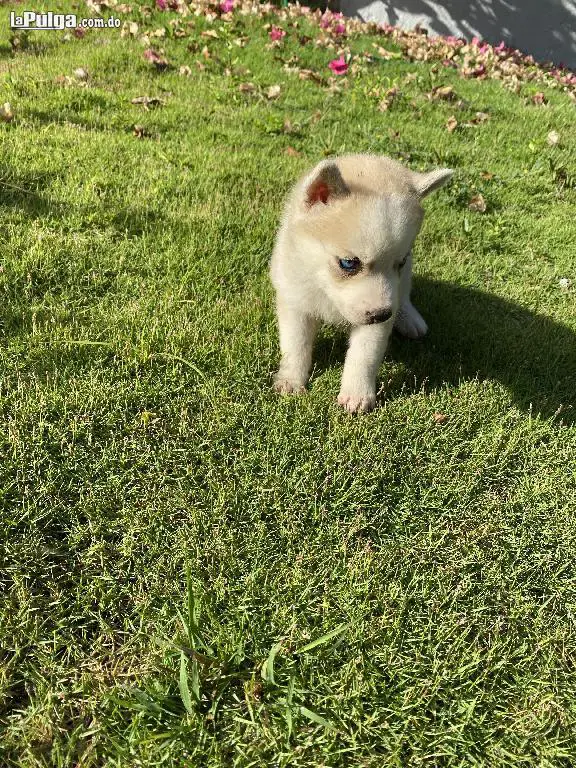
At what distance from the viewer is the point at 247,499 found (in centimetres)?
239

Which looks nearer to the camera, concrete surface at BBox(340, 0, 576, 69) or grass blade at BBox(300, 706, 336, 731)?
grass blade at BBox(300, 706, 336, 731)

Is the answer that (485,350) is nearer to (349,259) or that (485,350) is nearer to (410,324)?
(410,324)

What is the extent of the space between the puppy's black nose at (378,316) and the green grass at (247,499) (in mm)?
562

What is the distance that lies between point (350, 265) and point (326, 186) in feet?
1.22

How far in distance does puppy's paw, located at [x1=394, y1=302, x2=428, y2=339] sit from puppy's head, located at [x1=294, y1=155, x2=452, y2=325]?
0.91 meters

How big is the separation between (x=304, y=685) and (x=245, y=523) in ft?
2.15

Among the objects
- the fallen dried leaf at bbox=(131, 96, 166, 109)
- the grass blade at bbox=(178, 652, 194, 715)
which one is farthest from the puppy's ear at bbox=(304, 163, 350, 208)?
the fallen dried leaf at bbox=(131, 96, 166, 109)

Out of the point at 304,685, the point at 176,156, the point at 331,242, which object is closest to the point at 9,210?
the point at 176,156

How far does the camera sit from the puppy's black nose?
2.47 meters

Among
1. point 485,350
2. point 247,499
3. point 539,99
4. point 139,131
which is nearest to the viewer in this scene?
→ point 247,499

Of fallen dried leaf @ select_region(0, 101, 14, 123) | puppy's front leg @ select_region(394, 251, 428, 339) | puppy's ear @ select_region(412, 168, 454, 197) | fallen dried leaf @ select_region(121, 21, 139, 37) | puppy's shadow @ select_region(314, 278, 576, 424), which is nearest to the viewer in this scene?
puppy's ear @ select_region(412, 168, 454, 197)

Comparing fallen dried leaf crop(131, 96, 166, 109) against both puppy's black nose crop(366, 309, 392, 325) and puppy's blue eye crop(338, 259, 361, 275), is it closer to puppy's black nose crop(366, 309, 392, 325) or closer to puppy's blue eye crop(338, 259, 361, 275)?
puppy's blue eye crop(338, 259, 361, 275)

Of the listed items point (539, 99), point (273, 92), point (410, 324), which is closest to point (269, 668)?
point (410, 324)

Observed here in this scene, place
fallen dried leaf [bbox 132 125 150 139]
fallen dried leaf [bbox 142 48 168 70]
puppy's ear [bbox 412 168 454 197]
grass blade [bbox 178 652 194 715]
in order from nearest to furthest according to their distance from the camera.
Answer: grass blade [bbox 178 652 194 715] < puppy's ear [bbox 412 168 454 197] < fallen dried leaf [bbox 132 125 150 139] < fallen dried leaf [bbox 142 48 168 70]
